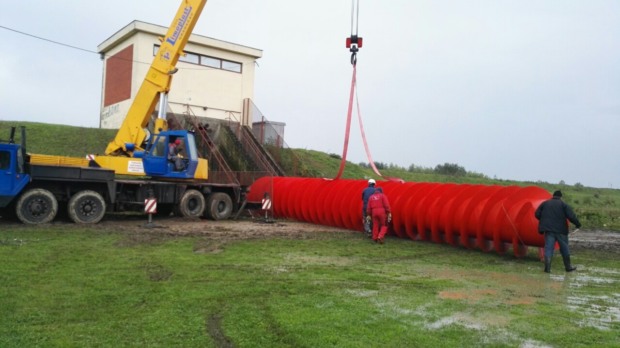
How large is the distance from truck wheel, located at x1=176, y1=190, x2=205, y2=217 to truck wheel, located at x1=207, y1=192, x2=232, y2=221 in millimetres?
305

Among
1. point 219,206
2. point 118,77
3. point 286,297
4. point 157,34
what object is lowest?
point 286,297

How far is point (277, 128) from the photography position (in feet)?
94.3

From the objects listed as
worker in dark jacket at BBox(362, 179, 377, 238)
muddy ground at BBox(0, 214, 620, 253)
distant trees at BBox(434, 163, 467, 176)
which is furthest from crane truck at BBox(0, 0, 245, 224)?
distant trees at BBox(434, 163, 467, 176)

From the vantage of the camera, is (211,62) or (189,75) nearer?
(189,75)

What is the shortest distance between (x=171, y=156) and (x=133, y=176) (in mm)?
1425

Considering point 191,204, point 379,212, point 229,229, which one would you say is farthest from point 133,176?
point 379,212

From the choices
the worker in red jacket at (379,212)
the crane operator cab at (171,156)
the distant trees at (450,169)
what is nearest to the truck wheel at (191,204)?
the crane operator cab at (171,156)

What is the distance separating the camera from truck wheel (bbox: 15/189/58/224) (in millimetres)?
14250

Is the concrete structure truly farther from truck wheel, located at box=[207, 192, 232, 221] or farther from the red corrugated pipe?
the red corrugated pipe

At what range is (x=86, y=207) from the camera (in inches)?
610

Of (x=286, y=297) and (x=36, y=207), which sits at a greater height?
(x=36, y=207)

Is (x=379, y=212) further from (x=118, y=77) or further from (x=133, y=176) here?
(x=118, y=77)

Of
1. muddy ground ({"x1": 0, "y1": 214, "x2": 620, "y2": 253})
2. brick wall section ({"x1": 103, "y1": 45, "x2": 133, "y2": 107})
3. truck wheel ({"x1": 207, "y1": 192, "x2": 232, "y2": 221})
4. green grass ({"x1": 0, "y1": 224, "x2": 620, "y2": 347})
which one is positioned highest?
brick wall section ({"x1": 103, "y1": 45, "x2": 133, "y2": 107})

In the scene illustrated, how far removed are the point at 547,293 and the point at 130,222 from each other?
1239 cm
